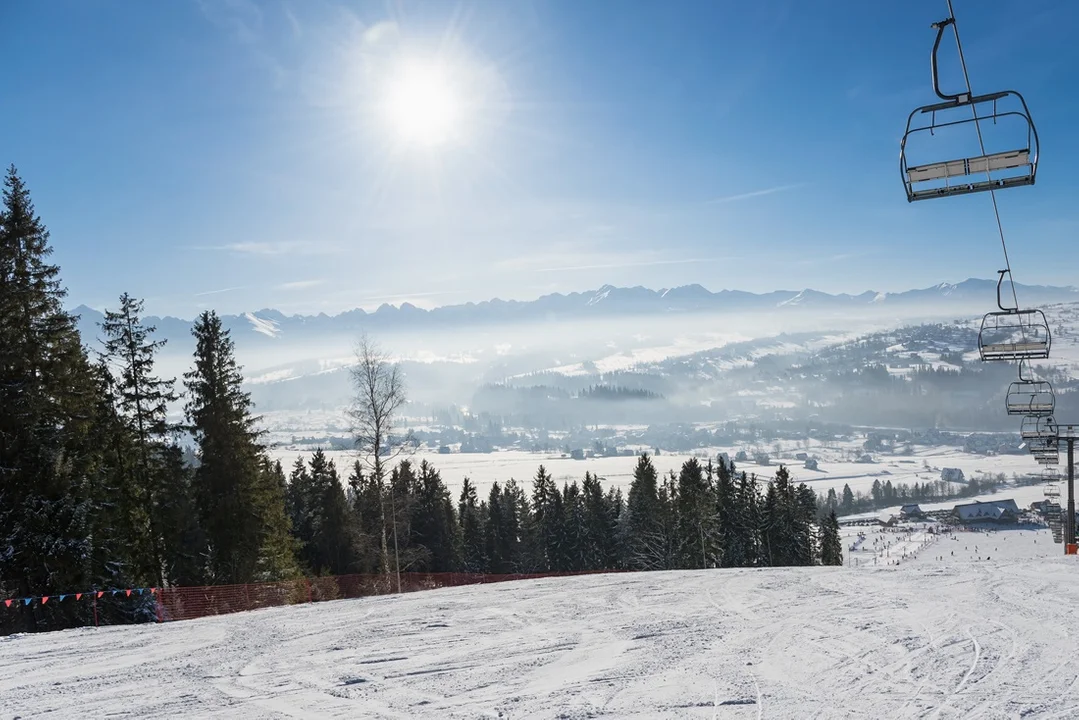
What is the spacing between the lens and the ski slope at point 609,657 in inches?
320

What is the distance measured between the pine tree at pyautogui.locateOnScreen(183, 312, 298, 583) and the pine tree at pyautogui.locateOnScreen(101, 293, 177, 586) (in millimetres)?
1128

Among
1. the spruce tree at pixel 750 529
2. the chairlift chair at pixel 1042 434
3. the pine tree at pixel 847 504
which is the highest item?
the chairlift chair at pixel 1042 434

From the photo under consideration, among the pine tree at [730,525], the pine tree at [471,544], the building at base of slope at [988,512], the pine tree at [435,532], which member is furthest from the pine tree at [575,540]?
the building at base of slope at [988,512]

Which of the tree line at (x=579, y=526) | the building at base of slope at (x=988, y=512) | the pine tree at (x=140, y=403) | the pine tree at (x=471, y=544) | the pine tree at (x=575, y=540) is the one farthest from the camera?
the building at base of slope at (x=988, y=512)

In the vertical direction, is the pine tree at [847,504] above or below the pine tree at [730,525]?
below

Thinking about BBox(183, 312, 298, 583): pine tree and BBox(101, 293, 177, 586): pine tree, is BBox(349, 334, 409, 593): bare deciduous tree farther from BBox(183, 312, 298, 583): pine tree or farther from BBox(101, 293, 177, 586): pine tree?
BBox(101, 293, 177, 586): pine tree

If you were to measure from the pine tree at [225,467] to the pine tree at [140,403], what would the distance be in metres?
1.13

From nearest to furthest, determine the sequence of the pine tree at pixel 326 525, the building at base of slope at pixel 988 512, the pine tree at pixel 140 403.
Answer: the pine tree at pixel 140 403 → the pine tree at pixel 326 525 → the building at base of slope at pixel 988 512

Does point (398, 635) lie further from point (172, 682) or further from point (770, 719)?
point (770, 719)

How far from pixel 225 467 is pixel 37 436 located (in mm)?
6657

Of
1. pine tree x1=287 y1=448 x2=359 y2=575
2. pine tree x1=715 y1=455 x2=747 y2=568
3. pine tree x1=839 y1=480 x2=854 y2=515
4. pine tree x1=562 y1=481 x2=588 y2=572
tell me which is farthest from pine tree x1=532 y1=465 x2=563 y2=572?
pine tree x1=839 y1=480 x2=854 y2=515

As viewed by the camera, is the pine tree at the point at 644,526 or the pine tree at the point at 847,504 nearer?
the pine tree at the point at 644,526

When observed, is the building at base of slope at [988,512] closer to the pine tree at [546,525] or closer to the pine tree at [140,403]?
the pine tree at [546,525]

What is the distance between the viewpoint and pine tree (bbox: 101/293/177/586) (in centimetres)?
2338
